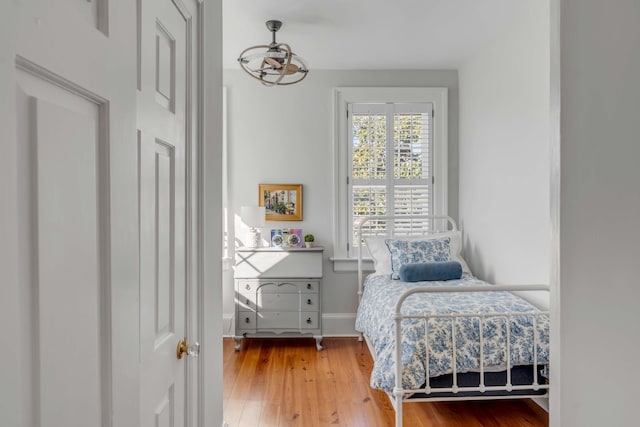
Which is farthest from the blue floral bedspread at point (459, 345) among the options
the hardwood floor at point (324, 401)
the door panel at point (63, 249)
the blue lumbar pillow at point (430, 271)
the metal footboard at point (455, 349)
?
the door panel at point (63, 249)

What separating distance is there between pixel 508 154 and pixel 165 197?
2847mm

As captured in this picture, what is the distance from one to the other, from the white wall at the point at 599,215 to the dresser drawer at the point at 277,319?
2883 millimetres

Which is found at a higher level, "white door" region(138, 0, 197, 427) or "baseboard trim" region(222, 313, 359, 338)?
"white door" region(138, 0, 197, 427)

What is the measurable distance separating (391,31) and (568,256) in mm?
2762

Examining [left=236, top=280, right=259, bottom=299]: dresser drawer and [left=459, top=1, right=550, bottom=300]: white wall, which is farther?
[left=236, top=280, right=259, bottom=299]: dresser drawer

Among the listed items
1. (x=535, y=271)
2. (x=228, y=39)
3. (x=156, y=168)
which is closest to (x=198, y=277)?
(x=156, y=168)

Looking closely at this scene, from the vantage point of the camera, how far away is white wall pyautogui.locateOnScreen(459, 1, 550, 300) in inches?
112

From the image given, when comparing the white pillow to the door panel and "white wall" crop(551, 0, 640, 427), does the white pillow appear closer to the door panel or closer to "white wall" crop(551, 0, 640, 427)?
"white wall" crop(551, 0, 640, 427)

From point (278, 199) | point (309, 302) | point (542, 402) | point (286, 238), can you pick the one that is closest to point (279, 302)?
point (309, 302)

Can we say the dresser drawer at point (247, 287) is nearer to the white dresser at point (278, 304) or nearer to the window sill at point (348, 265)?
the white dresser at point (278, 304)

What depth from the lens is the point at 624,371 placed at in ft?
3.35

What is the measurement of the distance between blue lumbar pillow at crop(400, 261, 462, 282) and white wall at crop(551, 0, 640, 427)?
2.36 meters

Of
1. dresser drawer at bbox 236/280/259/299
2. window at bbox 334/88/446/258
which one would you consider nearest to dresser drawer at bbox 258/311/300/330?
dresser drawer at bbox 236/280/259/299

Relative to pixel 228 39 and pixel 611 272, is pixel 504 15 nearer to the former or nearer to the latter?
pixel 228 39
